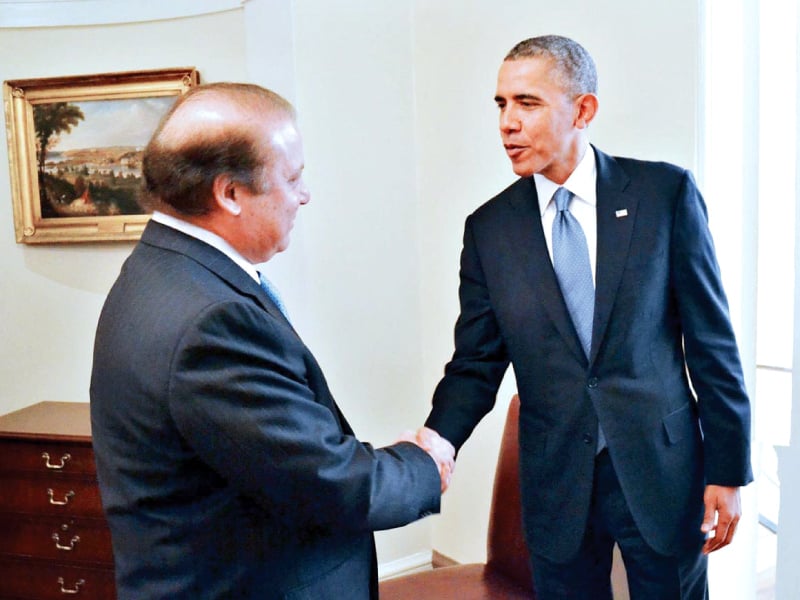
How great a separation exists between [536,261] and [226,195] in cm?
84

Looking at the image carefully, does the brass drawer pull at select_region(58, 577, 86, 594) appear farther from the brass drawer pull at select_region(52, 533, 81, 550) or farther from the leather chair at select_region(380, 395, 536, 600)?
the leather chair at select_region(380, 395, 536, 600)

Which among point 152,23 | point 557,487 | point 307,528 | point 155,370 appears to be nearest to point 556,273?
point 557,487

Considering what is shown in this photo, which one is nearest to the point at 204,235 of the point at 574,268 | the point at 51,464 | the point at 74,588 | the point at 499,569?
the point at 574,268

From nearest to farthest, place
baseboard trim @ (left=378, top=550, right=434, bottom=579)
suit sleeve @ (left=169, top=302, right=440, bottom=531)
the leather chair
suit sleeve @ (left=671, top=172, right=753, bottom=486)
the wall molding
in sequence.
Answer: suit sleeve @ (left=169, top=302, right=440, bottom=531) → suit sleeve @ (left=671, top=172, right=753, bottom=486) → the leather chair → baseboard trim @ (left=378, top=550, right=434, bottom=579) → the wall molding

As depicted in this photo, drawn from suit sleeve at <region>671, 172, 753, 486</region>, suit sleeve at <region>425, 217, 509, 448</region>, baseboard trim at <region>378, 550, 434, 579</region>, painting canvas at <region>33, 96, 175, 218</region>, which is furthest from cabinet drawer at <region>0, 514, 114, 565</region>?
suit sleeve at <region>671, 172, 753, 486</region>

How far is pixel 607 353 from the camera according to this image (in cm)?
206

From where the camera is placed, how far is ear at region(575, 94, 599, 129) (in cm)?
215

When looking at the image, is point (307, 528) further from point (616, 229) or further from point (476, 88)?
point (476, 88)

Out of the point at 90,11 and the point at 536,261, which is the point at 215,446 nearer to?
the point at 536,261

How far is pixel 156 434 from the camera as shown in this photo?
1536 millimetres

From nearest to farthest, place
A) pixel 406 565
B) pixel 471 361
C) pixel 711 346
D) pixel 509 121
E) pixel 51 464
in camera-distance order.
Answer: pixel 711 346 < pixel 509 121 < pixel 471 361 < pixel 51 464 < pixel 406 565

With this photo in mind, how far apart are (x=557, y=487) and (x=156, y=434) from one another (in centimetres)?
103

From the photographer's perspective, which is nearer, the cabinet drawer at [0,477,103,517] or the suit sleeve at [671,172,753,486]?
the suit sleeve at [671,172,753,486]

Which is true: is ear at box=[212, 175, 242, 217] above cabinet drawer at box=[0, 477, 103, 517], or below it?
above
